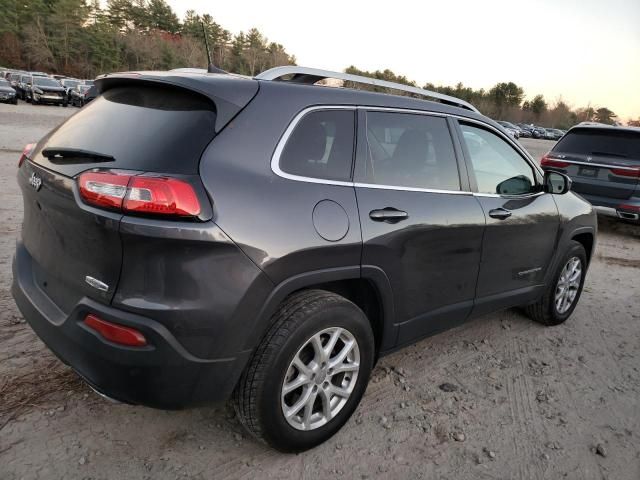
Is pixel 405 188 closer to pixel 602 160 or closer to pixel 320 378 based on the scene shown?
pixel 320 378

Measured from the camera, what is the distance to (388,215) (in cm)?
254

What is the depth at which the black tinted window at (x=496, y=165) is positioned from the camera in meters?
3.25

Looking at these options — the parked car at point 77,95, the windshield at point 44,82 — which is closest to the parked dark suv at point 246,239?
the windshield at point 44,82

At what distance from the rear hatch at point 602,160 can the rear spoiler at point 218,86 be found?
280 inches

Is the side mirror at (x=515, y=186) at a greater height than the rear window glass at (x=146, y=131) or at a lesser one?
lesser

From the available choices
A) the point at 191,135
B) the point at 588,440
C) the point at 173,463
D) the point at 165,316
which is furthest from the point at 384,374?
the point at 191,135

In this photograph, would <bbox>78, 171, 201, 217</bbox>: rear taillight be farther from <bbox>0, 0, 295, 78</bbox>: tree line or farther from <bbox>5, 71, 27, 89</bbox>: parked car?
<bbox>0, 0, 295, 78</bbox>: tree line

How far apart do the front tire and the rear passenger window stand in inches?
23.3

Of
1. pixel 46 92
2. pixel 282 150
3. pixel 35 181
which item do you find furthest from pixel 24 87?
pixel 282 150

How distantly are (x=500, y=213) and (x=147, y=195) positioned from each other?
7.71 ft

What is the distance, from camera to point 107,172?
196 cm

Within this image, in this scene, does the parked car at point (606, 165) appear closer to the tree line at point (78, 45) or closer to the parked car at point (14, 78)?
the parked car at point (14, 78)

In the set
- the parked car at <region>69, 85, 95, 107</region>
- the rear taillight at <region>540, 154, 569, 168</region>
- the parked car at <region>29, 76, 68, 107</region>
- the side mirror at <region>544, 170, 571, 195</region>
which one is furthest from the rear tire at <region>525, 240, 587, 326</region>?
the parked car at <region>69, 85, 95, 107</region>

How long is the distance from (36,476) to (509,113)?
10054 centimetres
